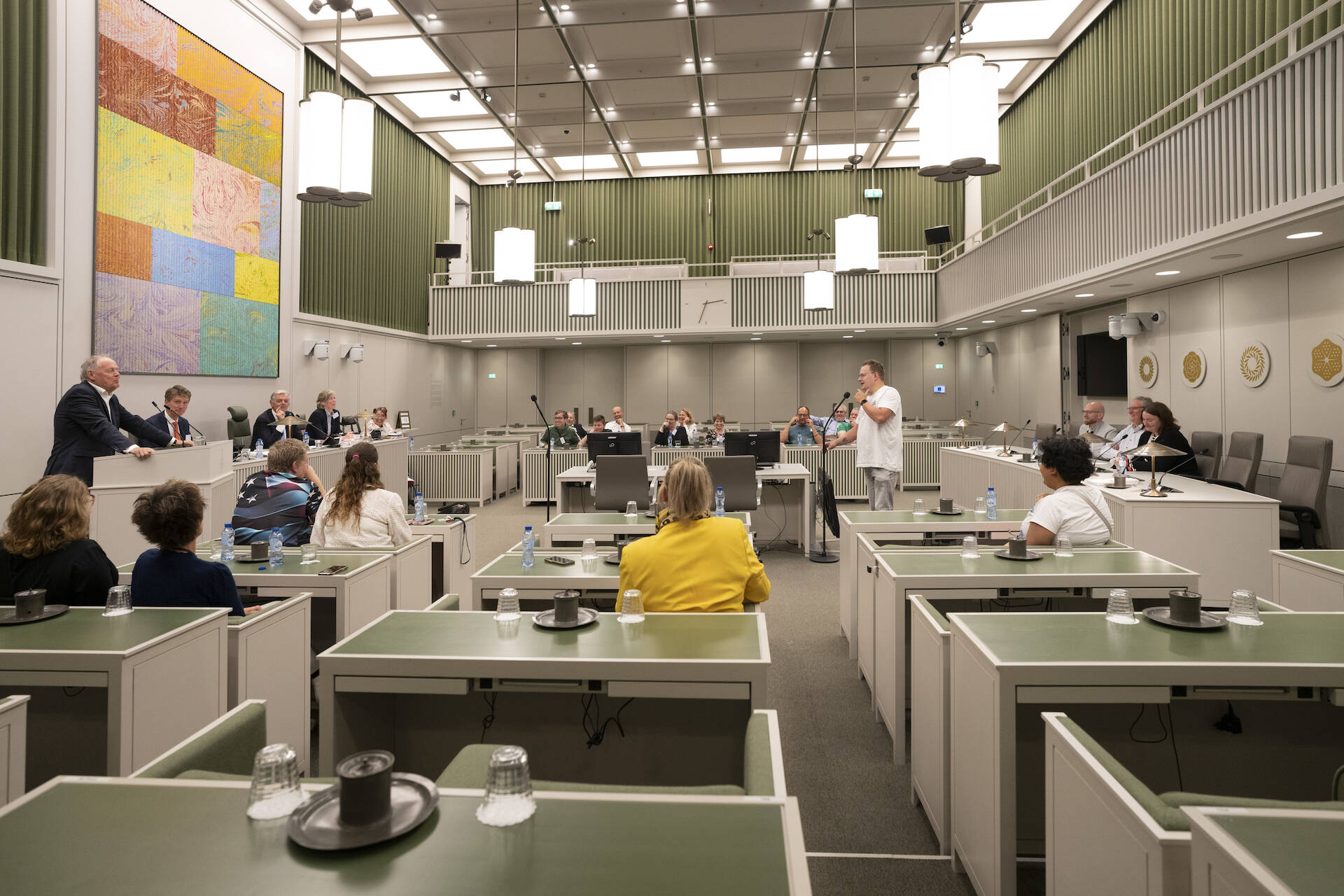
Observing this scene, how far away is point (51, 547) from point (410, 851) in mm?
2408

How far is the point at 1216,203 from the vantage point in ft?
20.2

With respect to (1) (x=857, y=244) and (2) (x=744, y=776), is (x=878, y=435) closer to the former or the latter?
(1) (x=857, y=244)

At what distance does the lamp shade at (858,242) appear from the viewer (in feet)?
26.5

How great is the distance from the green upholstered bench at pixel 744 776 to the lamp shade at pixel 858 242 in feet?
22.5

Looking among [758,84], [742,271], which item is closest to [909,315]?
[742,271]

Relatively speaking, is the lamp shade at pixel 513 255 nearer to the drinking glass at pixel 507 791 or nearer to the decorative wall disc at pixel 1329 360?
the drinking glass at pixel 507 791

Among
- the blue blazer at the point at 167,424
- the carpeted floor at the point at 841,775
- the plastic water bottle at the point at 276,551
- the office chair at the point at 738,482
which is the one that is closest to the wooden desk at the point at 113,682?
the plastic water bottle at the point at 276,551

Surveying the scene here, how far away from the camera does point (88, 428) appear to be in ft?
17.4

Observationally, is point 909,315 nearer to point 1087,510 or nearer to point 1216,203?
point 1216,203

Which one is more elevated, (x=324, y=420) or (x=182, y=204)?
(x=182, y=204)

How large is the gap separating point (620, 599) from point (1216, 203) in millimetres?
6165

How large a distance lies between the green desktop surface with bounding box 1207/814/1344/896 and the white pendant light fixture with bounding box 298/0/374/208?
180 inches

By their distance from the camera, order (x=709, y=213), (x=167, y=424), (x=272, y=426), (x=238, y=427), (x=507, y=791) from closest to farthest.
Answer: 1. (x=507, y=791)
2. (x=167, y=424)
3. (x=272, y=426)
4. (x=238, y=427)
5. (x=709, y=213)

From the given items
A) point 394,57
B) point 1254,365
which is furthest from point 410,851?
point 394,57
